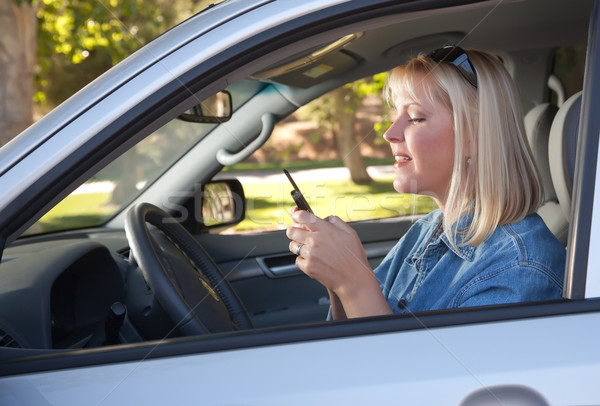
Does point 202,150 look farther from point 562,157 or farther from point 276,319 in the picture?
point 562,157

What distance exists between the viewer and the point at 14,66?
619 centimetres

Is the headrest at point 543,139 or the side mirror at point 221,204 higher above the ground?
the headrest at point 543,139

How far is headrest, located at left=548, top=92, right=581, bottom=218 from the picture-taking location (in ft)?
6.23

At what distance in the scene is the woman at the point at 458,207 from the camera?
5.02 ft

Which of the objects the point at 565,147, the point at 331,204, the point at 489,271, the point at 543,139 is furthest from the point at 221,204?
the point at 489,271

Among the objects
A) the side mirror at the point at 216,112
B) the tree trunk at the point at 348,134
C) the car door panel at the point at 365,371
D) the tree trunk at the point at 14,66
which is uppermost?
the tree trunk at the point at 348,134

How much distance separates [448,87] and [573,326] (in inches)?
29.7

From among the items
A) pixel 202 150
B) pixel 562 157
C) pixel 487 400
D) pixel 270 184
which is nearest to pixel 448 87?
pixel 562 157

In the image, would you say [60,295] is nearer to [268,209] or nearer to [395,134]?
[395,134]

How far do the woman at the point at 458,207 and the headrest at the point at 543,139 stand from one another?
843mm

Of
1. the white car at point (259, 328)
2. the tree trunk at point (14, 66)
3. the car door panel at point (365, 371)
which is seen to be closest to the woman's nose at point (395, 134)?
the white car at point (259, 328)

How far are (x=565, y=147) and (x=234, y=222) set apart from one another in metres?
1.64

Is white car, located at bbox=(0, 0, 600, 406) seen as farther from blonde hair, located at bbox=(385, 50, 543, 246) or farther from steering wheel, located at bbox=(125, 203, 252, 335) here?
blonde hair, located at bbox=(385, 50, 543, 246)

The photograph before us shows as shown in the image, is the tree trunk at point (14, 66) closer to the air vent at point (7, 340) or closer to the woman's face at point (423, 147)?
the air vent at point (7, 340)
